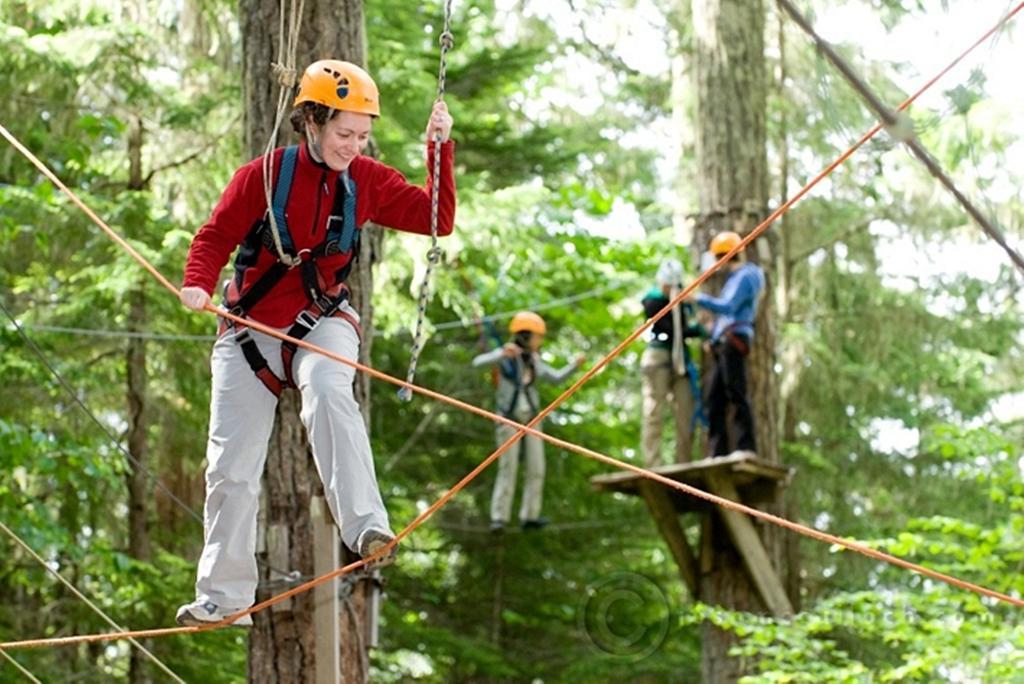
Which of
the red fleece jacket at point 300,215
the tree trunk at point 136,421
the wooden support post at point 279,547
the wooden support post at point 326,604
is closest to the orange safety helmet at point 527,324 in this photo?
the tree trunk at point 136,421

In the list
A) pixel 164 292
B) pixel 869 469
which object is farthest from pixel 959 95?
pixel 869 469

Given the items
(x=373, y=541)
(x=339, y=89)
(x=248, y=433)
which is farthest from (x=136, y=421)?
(x=373, y=541)

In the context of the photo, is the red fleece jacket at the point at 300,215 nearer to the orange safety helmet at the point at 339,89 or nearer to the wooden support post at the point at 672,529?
the orange safety helmet at the point at 339,89

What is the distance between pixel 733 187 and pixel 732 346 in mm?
1542

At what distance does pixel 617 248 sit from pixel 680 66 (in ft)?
6.32

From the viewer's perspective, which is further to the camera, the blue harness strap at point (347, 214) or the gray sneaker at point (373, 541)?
the blue harness strap at point (347, 214)

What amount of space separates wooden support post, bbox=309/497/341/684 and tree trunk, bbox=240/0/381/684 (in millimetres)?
359

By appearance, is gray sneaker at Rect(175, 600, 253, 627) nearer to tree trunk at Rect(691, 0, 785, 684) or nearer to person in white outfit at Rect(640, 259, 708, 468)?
person in white outfit at Rect(640, 259, 708, 468)

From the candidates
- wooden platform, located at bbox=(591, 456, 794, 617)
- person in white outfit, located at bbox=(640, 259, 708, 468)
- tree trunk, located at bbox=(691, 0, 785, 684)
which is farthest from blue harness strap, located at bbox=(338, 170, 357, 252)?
tree trunk, located at bbox=(691, 0, 785, 684)

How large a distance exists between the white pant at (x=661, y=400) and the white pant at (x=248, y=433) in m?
5.60

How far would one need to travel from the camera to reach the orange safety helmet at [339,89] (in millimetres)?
5109

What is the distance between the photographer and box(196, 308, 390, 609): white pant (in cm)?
512

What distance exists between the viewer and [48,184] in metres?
9.95

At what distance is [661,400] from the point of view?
10.8 m
